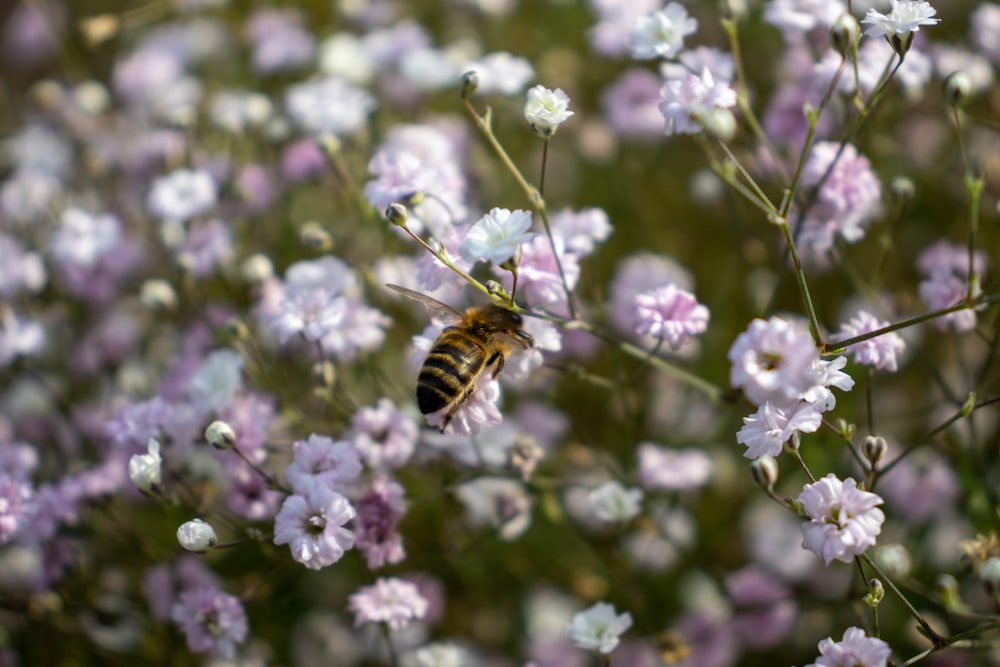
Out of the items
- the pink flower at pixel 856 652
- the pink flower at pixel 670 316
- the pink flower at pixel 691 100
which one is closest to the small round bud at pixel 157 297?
the pink flower at pixel 670 316

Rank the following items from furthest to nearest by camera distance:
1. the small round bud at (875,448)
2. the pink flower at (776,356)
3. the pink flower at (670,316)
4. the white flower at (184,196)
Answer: the white flower at (184,196)
the pink flower at (670,316)
the small round bud at (875,448)
the pink flower at (776,356)

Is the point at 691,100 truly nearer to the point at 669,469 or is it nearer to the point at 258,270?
the point at 669,469

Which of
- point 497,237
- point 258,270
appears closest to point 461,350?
point 497,237

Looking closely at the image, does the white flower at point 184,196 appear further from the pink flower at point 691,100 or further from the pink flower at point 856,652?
the pink flower at point 856,652

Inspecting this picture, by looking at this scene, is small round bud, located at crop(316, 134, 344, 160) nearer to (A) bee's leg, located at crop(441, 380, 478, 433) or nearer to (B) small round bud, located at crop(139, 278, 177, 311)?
(B) small round bud, located at crop(139, 278, 177, 311)

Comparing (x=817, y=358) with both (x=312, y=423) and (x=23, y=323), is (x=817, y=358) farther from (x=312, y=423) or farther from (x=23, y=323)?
(x=23, y=323)

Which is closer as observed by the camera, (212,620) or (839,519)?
(839,519)
